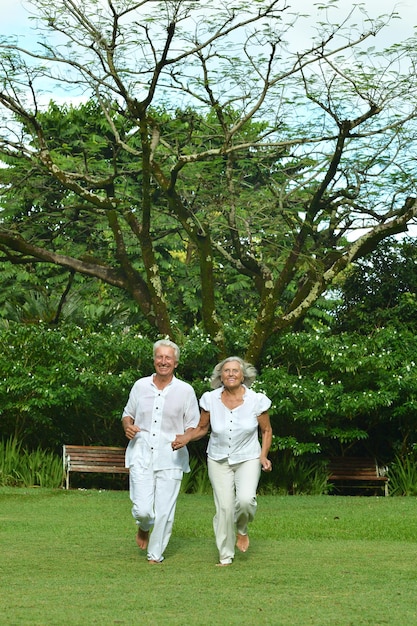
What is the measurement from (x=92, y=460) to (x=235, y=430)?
10166 millimetres

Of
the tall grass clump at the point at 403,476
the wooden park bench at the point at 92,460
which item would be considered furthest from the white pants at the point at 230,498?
the tall grass clump at the point at 403,476

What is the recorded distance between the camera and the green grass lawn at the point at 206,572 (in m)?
7.08

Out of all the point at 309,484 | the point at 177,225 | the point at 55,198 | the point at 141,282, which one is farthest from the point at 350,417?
the point at 55,198

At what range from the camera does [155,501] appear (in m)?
9.69

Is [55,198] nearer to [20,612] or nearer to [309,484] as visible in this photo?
[309,484]

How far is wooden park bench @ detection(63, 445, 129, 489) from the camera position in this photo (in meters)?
19.2

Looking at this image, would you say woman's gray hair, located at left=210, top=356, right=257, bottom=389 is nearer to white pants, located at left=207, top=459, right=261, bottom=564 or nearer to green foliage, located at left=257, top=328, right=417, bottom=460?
white pants, located at left=207, top=459, right=261, bottom=564

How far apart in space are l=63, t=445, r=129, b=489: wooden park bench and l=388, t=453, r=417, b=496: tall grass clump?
15.6ft

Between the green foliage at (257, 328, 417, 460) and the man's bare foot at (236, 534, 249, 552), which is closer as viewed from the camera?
the man's bare foot at (236, 534, 249, 552)

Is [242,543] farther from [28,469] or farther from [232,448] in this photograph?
[28,469]

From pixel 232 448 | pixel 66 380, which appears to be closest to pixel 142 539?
pixel 232 448

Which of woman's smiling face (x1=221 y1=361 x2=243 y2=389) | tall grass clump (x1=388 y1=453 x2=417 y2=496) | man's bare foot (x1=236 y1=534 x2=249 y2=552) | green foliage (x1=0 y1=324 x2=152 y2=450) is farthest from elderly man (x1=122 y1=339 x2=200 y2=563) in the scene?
tall grass clump (x1=388 y1=453 x2=417 y2=496)

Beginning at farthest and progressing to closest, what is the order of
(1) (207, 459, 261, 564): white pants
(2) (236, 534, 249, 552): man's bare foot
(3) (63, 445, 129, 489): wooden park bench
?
1. (3) (63, 445, 129, 489): wooden park bench
2. (2) (236, 534, 249, 552): man's bare foot
3. (1) (207, 459, 261, 564): white pants

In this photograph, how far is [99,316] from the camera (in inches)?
925
